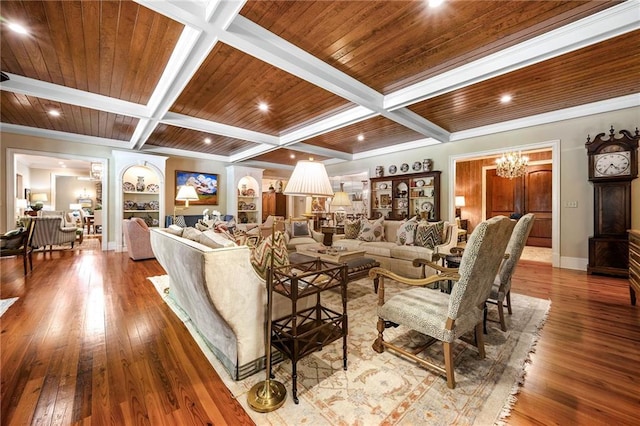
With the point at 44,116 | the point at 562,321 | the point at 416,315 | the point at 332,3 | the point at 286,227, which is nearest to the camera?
the point at 416,315

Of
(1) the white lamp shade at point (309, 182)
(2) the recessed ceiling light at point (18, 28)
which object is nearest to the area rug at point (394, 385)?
(1) the white lamp shade at point (309, 182)

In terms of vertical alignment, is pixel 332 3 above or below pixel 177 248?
above

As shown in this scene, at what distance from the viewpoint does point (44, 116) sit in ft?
14.9

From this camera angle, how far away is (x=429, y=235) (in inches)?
164

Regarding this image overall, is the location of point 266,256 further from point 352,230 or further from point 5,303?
point 352,230

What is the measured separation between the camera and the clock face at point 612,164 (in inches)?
152

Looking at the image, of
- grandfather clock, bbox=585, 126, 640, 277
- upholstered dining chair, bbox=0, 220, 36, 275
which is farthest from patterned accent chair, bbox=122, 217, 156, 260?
grandfather clock, bbox=585, 126, 640, 277

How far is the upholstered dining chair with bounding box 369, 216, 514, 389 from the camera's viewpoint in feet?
5.02

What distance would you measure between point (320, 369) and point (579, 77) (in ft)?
14.7

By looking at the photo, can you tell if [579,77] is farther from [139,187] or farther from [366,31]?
[139,187]

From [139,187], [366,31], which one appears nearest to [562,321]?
[366,31]

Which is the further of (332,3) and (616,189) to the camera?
(616,189)

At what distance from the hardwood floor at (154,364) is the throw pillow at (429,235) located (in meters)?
1.21

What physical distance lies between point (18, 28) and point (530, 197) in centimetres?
996
